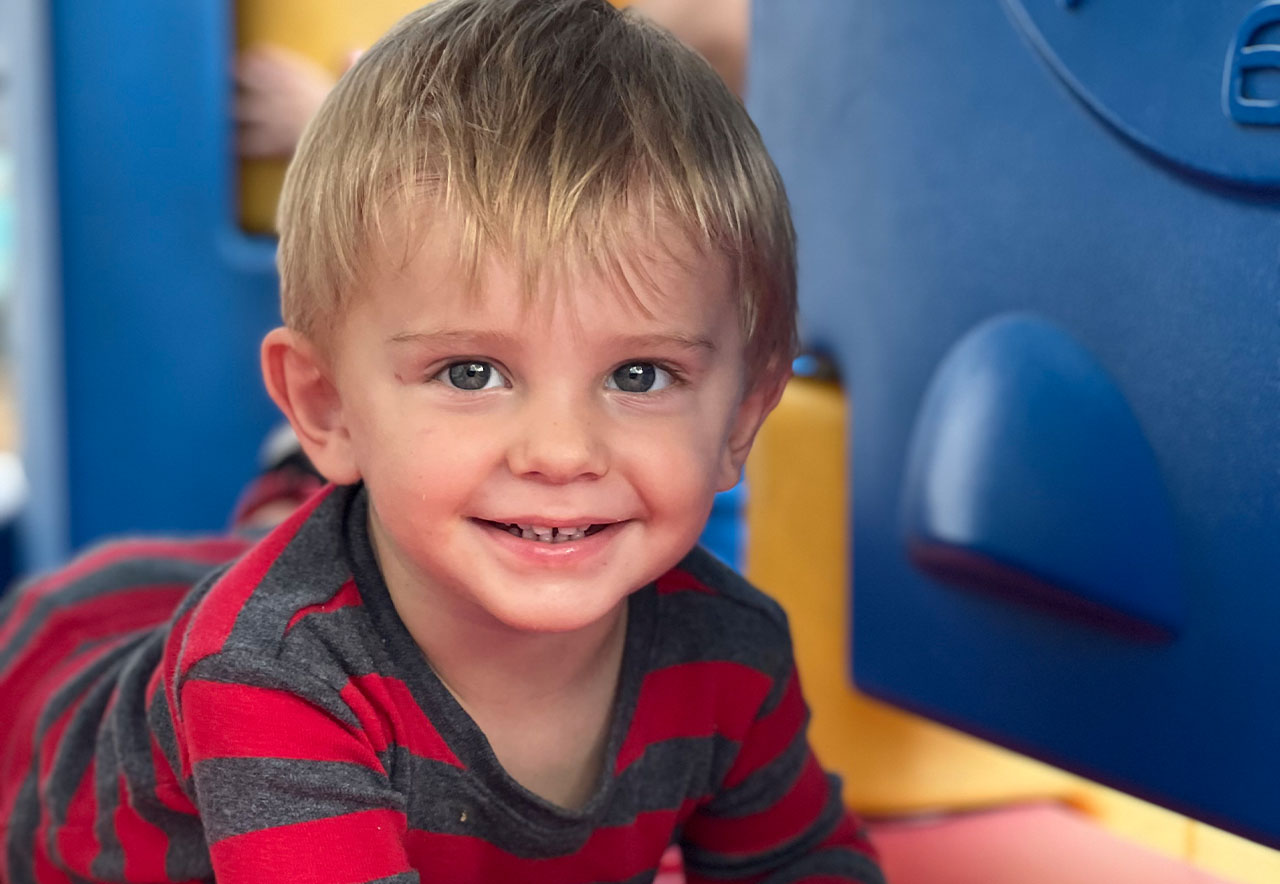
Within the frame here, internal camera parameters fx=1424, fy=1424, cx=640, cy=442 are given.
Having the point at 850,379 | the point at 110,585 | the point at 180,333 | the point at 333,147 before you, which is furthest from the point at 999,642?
the point at 180,333

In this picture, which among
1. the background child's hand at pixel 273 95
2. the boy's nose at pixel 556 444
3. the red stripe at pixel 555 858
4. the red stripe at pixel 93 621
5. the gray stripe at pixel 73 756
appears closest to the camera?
the boy's nose at pixel 556 444

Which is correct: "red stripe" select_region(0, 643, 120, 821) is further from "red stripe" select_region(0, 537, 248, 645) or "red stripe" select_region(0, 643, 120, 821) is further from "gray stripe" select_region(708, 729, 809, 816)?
"gray stripe" select_region(708, 729, 809, 816)

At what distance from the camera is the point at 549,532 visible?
23.5 inches

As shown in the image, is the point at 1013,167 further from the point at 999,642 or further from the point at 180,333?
the point at 180,333

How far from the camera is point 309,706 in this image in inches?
23.5

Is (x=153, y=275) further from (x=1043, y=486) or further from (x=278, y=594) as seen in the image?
(x=1043, y=486)

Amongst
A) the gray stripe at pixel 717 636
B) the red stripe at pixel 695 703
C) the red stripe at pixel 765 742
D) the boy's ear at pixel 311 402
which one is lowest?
the red stripe at pixel 765 742

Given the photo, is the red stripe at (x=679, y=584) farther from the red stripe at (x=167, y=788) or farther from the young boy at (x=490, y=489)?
the red stripe at (x=167, y=788)

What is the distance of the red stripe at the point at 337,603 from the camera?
2.04 feet

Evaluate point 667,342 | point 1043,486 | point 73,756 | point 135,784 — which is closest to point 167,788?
point 135,784

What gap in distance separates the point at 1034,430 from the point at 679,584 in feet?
0.65

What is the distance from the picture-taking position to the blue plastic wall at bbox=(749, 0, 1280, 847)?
625 mm

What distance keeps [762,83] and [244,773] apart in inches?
23.0

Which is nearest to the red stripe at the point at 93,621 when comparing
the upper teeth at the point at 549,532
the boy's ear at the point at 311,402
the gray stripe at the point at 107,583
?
the gray stripe at the point at 107,583
